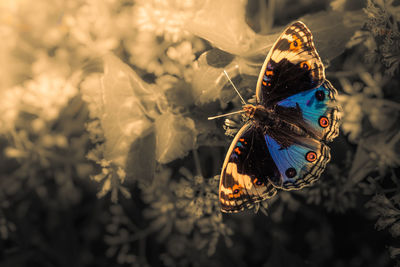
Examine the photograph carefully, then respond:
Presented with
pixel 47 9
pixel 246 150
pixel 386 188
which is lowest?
pixel 386 188

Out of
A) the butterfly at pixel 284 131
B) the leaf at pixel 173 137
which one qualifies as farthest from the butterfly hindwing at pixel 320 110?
the leaf at pixel 173 137

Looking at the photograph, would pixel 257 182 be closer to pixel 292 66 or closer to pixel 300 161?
pixel 300 161

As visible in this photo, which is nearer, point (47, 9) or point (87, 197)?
point (47, 9)

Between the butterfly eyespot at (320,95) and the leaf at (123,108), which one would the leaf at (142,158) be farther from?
the butterfly eyespot at (320,95)

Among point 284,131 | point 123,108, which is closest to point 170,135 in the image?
point 123,108

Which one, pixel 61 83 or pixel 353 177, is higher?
pixel 61 83

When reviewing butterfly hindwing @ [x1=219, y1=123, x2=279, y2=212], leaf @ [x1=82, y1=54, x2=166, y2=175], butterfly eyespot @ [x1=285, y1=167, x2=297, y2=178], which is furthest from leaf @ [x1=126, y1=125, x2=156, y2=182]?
butterfly eyespot @ [x1=285, y1=167, x2=297, y2=178]

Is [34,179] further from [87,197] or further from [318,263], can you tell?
[318,263]

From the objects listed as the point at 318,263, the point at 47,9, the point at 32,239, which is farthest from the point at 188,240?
the point at 47,9

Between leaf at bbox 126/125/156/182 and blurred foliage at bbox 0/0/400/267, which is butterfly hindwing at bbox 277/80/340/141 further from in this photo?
leaf at bbox 126/125/156/182
